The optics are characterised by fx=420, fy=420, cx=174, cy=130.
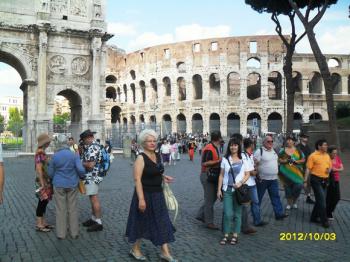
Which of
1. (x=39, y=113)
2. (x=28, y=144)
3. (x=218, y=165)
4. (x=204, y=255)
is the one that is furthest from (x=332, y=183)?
(x=28, y=144)

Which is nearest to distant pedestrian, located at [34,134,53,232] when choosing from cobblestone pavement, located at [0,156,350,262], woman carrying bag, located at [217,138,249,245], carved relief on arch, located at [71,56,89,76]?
cobblestone pavement, located at [0,156,350,262]

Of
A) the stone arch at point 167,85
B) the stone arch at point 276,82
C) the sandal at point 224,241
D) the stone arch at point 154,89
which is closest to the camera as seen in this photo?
the sandal at point 224,241

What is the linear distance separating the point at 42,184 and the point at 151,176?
2.27 metres

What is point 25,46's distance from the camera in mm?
22500

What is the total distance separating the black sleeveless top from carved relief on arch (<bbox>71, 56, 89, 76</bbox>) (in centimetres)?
2019

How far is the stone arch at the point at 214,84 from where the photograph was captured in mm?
48250

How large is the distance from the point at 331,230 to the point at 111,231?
3239mm

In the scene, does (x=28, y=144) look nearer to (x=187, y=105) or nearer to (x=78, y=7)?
(x=78, y=7)

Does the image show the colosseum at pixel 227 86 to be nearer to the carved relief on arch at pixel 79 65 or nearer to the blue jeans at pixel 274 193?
the carved relief on arch at pixel 79 65

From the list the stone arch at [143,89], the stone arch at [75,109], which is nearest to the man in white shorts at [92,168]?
the stone arch at [75,109]

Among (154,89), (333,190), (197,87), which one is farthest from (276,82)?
(333,190)

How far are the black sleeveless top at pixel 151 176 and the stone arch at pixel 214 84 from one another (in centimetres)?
4391

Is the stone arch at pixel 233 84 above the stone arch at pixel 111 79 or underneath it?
underneath
